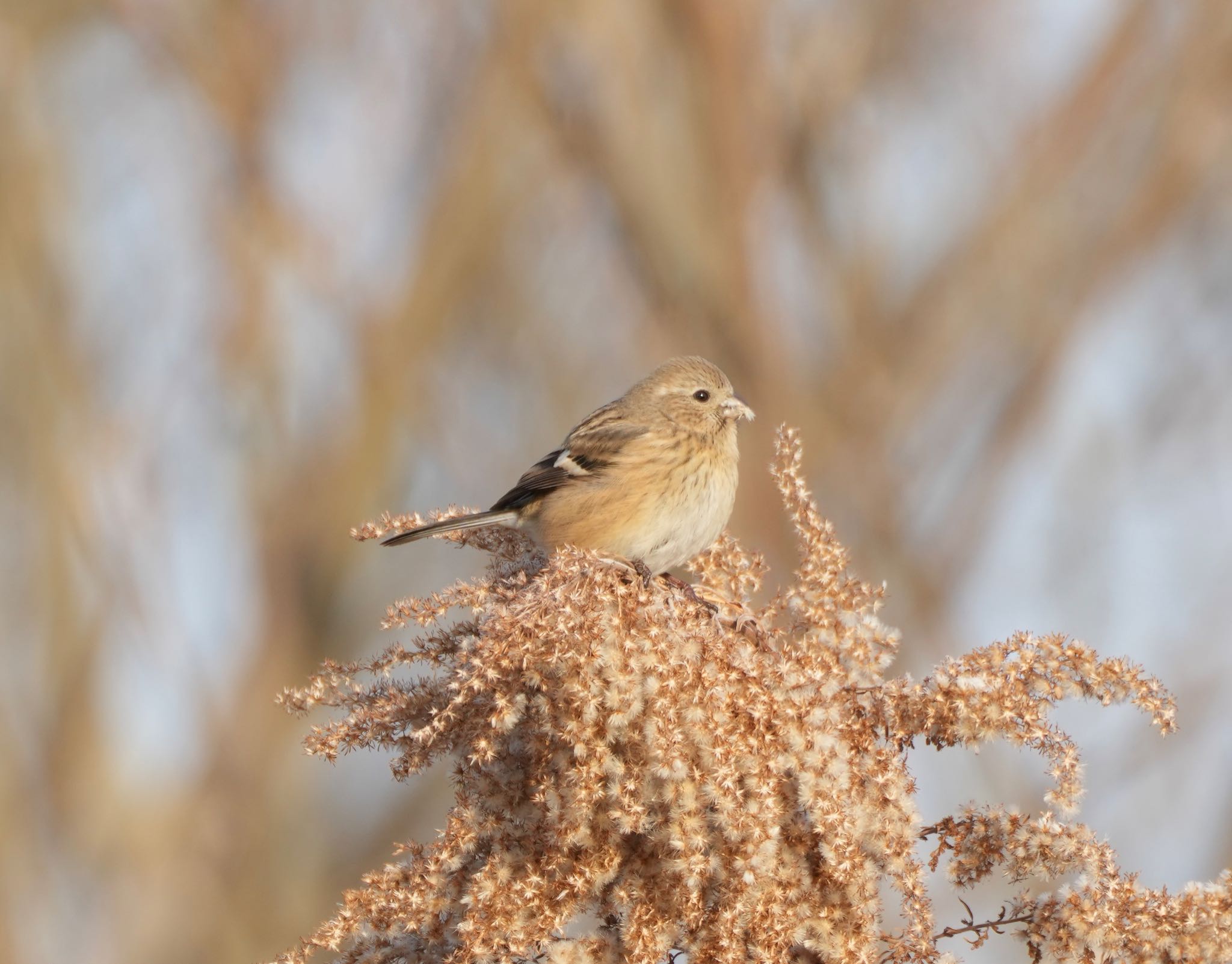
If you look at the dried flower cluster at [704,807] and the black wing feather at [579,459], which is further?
the black wing feather at [579,459]

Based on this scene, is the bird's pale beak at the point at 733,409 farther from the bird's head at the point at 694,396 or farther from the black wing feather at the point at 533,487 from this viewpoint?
the black wing feather at the point at 533,487

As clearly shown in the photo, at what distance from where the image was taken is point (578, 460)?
517 cm

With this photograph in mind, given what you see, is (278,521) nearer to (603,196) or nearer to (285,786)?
(285,786)

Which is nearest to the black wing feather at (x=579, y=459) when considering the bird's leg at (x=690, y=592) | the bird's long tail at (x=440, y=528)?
the bird's long tail at (x=440, y=528)

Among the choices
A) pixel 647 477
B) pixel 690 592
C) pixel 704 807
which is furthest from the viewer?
pixel 647 477

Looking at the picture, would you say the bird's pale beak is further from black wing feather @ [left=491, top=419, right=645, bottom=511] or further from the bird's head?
black wing feather @ [left=491, top=419, right=645, bottom=511]

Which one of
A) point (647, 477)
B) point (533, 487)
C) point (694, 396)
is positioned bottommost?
point (647, 477)

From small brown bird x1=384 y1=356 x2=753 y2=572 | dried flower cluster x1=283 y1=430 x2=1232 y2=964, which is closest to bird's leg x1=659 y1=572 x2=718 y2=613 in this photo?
dried flower cluster x1=283 y1=430 x2=1232 y2=964

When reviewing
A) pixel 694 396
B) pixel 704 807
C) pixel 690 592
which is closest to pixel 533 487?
pixel 694 396

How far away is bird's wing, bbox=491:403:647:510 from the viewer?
16.3 ft

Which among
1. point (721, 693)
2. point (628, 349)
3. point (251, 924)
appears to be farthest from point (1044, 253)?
point (721, 693)

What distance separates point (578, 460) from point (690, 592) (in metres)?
2.25

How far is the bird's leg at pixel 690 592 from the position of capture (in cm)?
276

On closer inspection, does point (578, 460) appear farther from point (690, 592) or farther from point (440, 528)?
point (690, 592)
